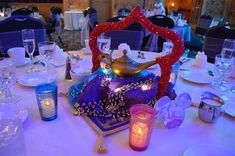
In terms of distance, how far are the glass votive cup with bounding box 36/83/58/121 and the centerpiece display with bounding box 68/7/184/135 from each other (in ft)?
0.33

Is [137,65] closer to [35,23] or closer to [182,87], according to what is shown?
[182,87]

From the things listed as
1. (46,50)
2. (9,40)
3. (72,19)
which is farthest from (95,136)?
(72,19)

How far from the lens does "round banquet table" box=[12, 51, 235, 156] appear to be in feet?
2.21

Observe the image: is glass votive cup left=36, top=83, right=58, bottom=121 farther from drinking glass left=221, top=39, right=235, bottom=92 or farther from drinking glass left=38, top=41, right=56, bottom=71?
drinking glass left=221, top=39, right=235, bottom=92

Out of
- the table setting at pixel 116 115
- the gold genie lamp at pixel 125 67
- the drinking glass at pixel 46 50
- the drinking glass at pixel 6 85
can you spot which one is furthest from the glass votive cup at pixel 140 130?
the drinking glass at pixel 46 50

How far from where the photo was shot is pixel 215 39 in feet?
6.74

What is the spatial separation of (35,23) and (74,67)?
1.14 metres

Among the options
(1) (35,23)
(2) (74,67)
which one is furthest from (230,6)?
(2) (74,67)

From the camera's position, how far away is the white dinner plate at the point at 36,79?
1.09 metres

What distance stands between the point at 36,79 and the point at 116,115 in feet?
1.77

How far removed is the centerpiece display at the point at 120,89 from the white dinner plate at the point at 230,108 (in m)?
0.23

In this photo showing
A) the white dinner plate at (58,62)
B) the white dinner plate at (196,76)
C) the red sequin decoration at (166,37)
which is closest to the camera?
the red sequin decoration at (166,37)

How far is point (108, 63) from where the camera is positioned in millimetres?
975

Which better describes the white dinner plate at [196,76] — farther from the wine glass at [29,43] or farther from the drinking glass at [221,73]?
the wine glass at [29,43]
